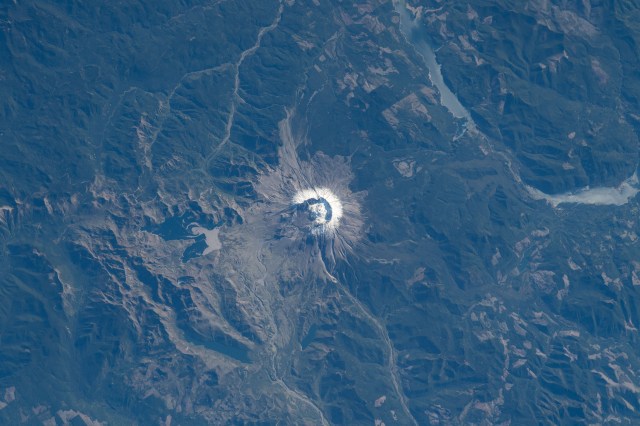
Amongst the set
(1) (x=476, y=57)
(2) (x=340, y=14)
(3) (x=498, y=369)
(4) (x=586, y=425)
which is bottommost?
(4) (x=586, y=425)

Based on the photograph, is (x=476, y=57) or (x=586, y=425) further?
(x=476, y=57)

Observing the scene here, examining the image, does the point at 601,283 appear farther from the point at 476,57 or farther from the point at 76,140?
the point at 76,140

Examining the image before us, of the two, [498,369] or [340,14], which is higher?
[340,14]

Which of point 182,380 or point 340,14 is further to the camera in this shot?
point 340,14

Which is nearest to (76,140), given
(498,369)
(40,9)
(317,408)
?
(40,9)

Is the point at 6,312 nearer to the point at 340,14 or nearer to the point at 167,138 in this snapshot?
the point at 167,138

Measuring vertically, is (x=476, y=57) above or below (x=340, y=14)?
below

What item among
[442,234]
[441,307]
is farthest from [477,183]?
[441,307]

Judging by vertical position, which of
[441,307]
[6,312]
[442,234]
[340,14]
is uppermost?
[340,14]
